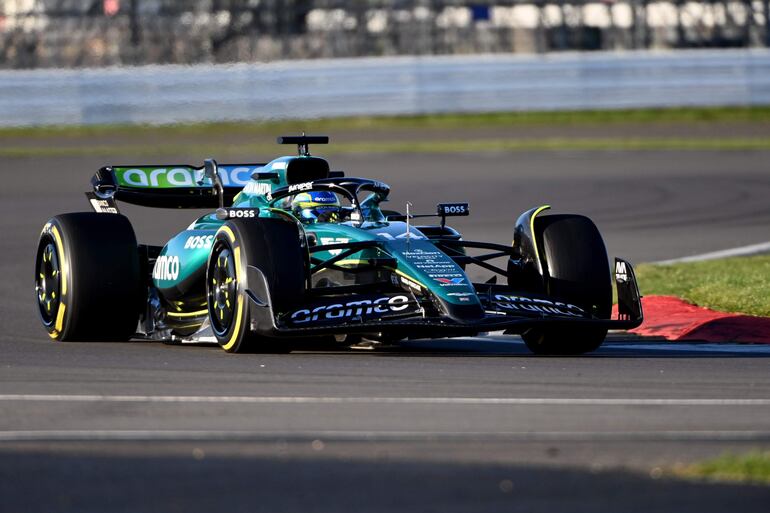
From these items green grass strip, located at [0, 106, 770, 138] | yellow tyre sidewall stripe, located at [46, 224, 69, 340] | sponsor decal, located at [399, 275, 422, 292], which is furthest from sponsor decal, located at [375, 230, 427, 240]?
green grass strip, located at [0, 106, 770, 138]

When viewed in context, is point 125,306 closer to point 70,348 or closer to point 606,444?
point 70,348

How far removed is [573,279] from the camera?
10.4 metres

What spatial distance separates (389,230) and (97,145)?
21.5 metres

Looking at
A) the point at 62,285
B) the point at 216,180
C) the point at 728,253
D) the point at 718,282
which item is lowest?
the point at 728,253

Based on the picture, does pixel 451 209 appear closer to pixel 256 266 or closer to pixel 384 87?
pixel 256 266

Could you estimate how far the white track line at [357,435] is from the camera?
22.5 feet

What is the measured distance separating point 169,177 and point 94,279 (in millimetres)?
1637

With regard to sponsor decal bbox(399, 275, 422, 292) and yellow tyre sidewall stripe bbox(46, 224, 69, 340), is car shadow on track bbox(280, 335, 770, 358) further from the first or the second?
yellow tyre sidewall stripe bbox(46, 224, 69, 340)

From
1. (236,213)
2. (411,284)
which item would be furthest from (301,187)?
(411,284)

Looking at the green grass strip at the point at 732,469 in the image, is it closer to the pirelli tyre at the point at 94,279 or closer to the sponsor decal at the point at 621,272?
the sponsor decal at the point at 621,272

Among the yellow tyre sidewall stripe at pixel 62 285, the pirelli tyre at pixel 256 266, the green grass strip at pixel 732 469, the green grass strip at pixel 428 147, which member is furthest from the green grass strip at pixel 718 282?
the green grass strip at pixel 428 147

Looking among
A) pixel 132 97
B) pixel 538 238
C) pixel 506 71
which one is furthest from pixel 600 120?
pixel 538 238

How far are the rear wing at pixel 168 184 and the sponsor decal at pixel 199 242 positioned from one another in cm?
133

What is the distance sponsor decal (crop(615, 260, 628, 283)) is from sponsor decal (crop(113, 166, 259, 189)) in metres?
3.11
